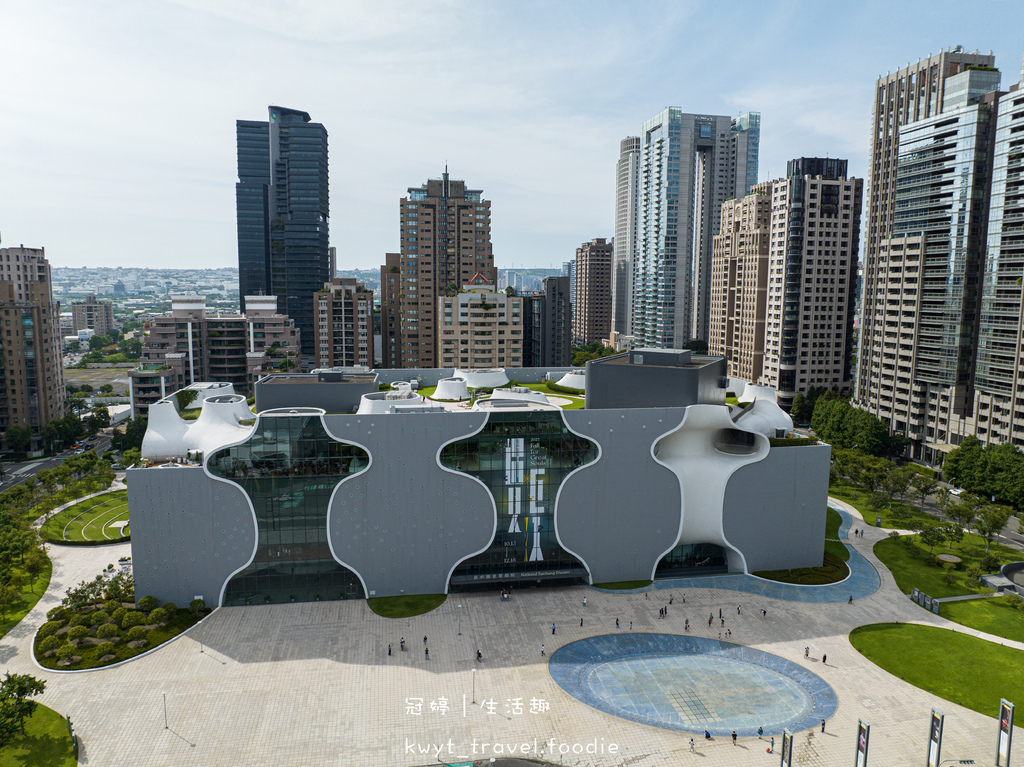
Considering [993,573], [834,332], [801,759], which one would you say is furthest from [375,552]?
[834,332]

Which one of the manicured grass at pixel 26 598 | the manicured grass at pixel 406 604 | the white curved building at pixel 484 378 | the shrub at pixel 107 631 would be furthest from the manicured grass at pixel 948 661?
the manicured grass at pixel 26 598

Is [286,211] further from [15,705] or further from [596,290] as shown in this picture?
[15,705]

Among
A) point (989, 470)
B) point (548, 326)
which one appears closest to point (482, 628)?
point (989, 470)

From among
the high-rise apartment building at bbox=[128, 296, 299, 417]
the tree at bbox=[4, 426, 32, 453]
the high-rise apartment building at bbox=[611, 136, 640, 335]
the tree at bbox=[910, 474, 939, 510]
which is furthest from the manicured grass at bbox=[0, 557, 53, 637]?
the high-rise apartment building at bbox=[611, 136, 640, 335]

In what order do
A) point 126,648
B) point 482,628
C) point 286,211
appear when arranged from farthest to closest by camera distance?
point 286,211 < point 482,628 < point 126,648

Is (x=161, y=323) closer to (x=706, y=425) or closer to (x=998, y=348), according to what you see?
(x=706, y=425)

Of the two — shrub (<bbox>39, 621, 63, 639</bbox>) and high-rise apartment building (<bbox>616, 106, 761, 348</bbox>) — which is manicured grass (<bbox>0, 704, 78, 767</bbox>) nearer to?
shrub (<bbox>39, 621, 63, 639</bbox>)
